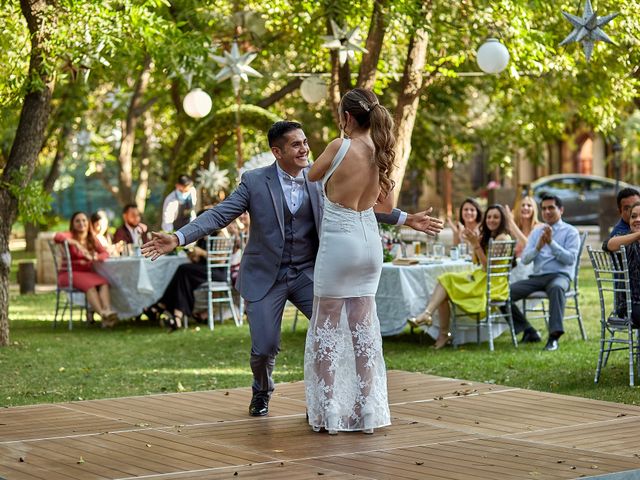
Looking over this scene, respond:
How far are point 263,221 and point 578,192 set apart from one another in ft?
93.0

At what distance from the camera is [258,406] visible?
28.3 feet

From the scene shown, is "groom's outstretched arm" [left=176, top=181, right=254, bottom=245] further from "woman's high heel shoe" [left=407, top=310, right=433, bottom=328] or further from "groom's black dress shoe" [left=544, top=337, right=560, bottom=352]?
"groom's black dress shoe" [left=544, top=337, right=560, bottom=352]

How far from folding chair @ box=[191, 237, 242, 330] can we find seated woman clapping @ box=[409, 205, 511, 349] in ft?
11.5

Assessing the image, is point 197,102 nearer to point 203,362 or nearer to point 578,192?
point 203,362

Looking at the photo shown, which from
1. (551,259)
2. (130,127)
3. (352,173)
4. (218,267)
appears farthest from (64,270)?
(130,127)

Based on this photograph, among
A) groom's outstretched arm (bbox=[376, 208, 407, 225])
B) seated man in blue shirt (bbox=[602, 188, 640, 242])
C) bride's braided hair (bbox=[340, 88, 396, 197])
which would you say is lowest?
groom's outstretched arm (bbox=[376, 208, 407, 225])

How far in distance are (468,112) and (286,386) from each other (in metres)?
23.7

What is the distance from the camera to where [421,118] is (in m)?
27.0

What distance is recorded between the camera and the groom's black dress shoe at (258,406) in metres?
8.61

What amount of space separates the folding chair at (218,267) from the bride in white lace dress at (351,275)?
7980 mm

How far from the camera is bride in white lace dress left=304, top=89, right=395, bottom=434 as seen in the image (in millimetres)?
7633

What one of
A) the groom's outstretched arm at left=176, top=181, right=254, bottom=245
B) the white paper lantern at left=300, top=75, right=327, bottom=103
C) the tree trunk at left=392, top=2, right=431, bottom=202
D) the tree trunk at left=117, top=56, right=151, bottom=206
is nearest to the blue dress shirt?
the tree trunk at left=392, top=2, right=431, bottom=202

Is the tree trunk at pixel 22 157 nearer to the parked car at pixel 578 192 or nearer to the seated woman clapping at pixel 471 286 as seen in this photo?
the seated woman clapping at pixel 471 286

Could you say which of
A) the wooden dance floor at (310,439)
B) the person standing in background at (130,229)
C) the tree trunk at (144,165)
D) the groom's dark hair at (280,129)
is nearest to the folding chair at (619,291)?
the wooden dance floor at (310,439)
